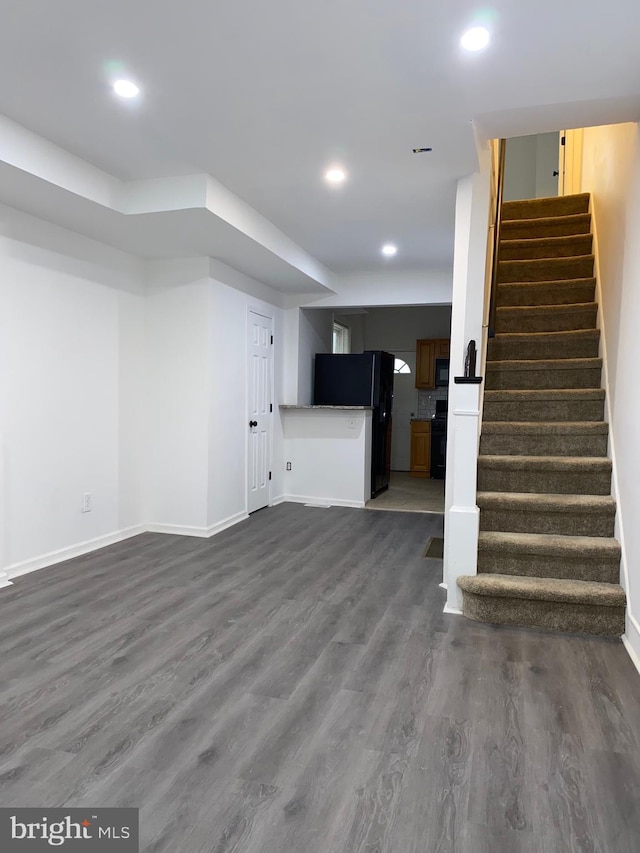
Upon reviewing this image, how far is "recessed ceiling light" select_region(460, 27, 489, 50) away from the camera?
2072 mm

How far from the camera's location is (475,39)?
2.12 meters

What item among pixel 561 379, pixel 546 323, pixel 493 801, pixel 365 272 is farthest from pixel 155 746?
pixel 365 272

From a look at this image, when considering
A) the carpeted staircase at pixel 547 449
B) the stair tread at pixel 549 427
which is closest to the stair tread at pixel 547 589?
the carpeted staircase at pixel 547 449

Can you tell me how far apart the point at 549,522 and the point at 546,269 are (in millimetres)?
2472

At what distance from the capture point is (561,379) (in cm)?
407

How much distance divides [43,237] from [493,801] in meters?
3.88

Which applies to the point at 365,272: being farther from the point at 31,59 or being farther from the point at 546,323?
the point at 31,59

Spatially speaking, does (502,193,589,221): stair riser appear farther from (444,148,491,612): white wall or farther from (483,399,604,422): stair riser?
(483,399,604,422): stair riser

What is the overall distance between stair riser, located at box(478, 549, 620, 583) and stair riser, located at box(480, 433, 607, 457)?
822 mm

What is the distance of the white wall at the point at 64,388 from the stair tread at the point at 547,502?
2800 millimetres

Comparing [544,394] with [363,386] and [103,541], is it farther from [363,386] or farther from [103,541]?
[103,541]

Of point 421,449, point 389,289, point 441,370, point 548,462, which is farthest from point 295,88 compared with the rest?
point 421,449

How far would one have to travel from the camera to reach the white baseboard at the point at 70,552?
3.59m

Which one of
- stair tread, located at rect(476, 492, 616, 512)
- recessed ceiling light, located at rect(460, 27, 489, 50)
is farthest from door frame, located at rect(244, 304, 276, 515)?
recessed ceiling light, located at rect(460, 27, 489, 50)
